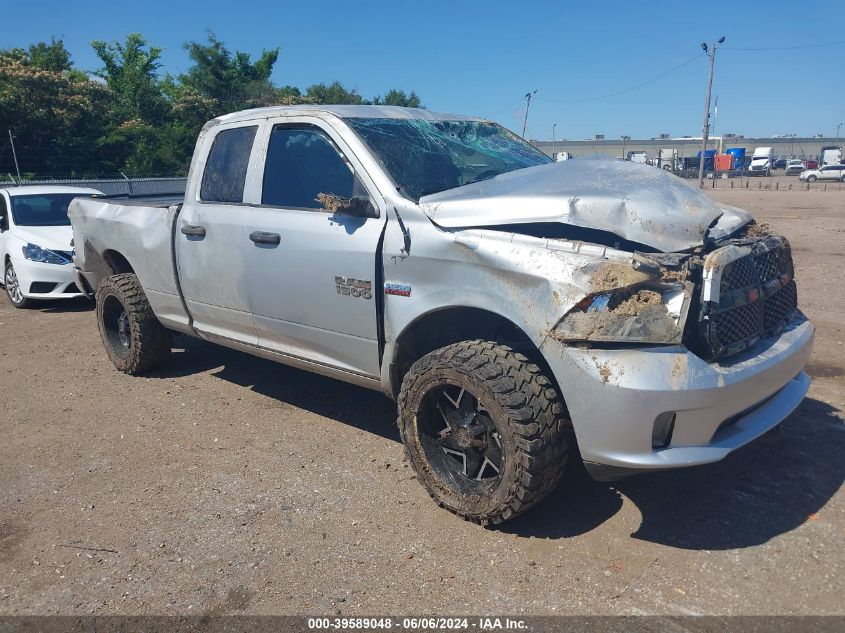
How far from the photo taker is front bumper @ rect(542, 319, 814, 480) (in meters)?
2.78

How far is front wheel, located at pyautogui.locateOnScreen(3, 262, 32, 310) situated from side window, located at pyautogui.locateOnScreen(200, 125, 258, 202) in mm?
5444

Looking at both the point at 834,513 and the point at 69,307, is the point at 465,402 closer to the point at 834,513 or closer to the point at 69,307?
the point at 834,513

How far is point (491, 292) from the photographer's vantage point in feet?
10.5

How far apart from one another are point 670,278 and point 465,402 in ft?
3.77

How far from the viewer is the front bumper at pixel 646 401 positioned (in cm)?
278

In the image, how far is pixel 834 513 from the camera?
3365 mm

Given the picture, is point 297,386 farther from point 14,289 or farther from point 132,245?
point 14,289

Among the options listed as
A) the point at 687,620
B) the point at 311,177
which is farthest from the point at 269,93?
the point at 687,620

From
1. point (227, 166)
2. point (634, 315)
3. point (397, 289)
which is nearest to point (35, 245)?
point (227, 166)

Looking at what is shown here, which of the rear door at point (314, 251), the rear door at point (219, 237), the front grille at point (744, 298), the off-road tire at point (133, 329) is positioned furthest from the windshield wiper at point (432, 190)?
the off-road tire at point (133, 329)

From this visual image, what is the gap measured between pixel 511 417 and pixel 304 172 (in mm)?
2071

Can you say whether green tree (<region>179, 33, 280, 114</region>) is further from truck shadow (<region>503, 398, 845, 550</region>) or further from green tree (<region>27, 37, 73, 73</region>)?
truck shadow (<region>503, 398, 845, 550</region>)

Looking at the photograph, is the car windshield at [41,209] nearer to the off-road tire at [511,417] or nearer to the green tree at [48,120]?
the off-road tire at [511,417]

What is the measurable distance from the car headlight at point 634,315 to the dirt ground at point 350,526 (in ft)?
3.39
